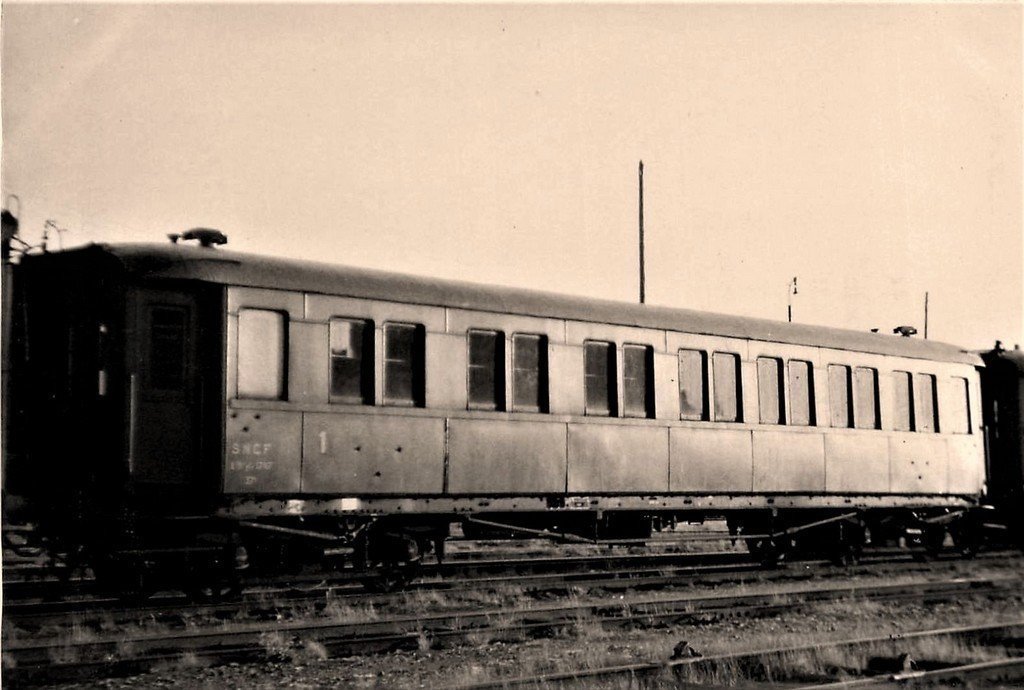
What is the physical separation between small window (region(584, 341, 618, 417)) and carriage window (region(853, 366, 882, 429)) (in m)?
4.84

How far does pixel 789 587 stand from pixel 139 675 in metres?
9.22

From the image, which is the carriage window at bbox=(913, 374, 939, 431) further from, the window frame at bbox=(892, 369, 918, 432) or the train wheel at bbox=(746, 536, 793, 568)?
the train wheel at bbox=(746, 536, 793, 568)

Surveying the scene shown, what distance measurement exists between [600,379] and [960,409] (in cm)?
795

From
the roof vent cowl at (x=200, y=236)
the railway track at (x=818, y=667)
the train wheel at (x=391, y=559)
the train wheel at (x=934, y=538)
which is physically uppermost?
the roof vent cowl at (x=200, y=236)

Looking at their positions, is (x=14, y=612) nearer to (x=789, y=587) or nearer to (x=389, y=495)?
(x=389, y=495)

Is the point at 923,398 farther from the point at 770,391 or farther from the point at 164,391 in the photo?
the point at 164,391

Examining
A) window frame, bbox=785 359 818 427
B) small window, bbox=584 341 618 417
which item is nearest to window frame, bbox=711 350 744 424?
window frame, bbox=785 359 818 427

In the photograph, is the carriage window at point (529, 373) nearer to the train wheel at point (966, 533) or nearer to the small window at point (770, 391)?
the small window at point (770, 391)

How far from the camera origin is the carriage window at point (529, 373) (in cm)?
1244

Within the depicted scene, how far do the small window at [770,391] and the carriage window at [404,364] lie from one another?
5.46m

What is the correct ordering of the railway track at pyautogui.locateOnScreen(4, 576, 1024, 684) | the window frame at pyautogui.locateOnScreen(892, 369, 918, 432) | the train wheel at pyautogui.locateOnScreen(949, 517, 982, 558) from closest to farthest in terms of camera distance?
1. the railway track at pyautogui.locateOnScreen(4, 576, 1024, 684)
2. the window frame at pyautogui.locateOnScreen(892, 369, 918, 432)
3. the train wheel at pyautogui.locateOnScreen(949, 517, 982, 558)

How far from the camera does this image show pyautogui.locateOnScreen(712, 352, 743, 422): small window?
14500mm

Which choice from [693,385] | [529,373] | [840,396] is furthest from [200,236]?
[840,396]

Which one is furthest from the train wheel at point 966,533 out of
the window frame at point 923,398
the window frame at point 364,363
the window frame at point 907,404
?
the window frame at point 364,363
